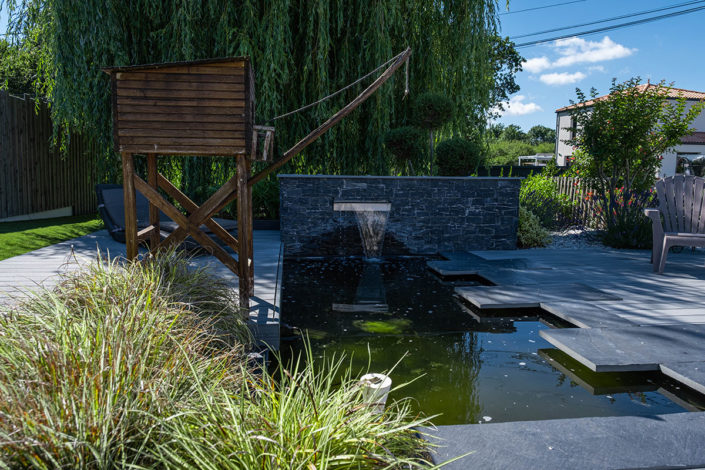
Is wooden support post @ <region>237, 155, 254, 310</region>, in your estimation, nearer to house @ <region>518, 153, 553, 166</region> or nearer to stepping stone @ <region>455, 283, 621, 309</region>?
stepping stone @ <region>455, 283, 621, 309</region>

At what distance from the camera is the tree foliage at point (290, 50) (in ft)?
24.0

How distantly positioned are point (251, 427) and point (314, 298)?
3.13 m

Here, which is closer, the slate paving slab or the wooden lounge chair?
the slate paving slab

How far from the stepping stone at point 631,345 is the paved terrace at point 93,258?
6.10ft

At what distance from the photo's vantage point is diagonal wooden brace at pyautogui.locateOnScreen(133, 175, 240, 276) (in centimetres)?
341

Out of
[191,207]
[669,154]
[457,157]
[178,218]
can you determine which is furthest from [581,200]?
[669,154]

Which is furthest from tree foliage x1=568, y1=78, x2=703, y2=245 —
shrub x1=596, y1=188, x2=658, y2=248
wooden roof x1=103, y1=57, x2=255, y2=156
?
wooden roof x1=103, y1=57, x2=255, y2=156

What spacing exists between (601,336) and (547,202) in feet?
20.6

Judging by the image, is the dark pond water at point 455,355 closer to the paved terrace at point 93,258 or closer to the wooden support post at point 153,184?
the paved terrace at point 93,258

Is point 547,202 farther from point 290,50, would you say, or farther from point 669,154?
point 669,154

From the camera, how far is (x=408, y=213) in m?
7.15

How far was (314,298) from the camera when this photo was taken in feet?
15.1

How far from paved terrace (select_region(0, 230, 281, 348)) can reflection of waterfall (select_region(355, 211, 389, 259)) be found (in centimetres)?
119

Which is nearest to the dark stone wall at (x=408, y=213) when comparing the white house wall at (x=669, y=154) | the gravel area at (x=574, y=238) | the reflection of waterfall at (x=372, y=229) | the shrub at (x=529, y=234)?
the reflection of waterfall at (x=372, y=229)
